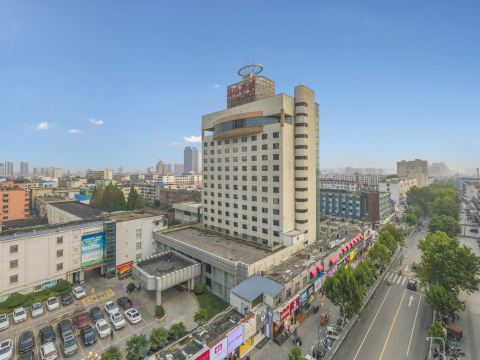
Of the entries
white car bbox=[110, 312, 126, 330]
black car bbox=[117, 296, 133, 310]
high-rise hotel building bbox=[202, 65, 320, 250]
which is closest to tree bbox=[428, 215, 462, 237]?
high-rise hotel building bbox=[202, 65, 320, 250]

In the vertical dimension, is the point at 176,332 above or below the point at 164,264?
below

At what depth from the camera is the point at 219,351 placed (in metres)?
27.4

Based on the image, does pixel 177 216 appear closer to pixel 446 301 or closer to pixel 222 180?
pixel 222 180

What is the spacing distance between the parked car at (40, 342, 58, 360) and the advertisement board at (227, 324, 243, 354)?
22454 millimetres

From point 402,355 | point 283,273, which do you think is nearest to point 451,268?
point 402,355

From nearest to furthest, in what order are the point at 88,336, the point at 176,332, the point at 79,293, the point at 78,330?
the point at 176,332
the point at 88,336
the point at 78,330
the point at 79,293

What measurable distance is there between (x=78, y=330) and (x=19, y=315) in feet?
37.3

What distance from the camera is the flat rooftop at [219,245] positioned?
5012cm

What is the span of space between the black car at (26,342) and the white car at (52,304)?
6.88 m

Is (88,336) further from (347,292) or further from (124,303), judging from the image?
(347,292)

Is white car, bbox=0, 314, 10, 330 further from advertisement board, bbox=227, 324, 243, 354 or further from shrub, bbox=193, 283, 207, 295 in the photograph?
advertisement board, bbox=227, 324, 243, 354

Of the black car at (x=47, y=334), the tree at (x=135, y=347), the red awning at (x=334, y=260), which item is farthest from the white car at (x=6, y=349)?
the red awning at (x=334, y=260)

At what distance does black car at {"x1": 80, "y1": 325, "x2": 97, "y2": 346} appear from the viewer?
111 feet

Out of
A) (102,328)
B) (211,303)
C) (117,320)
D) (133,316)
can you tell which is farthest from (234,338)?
(102,328)
